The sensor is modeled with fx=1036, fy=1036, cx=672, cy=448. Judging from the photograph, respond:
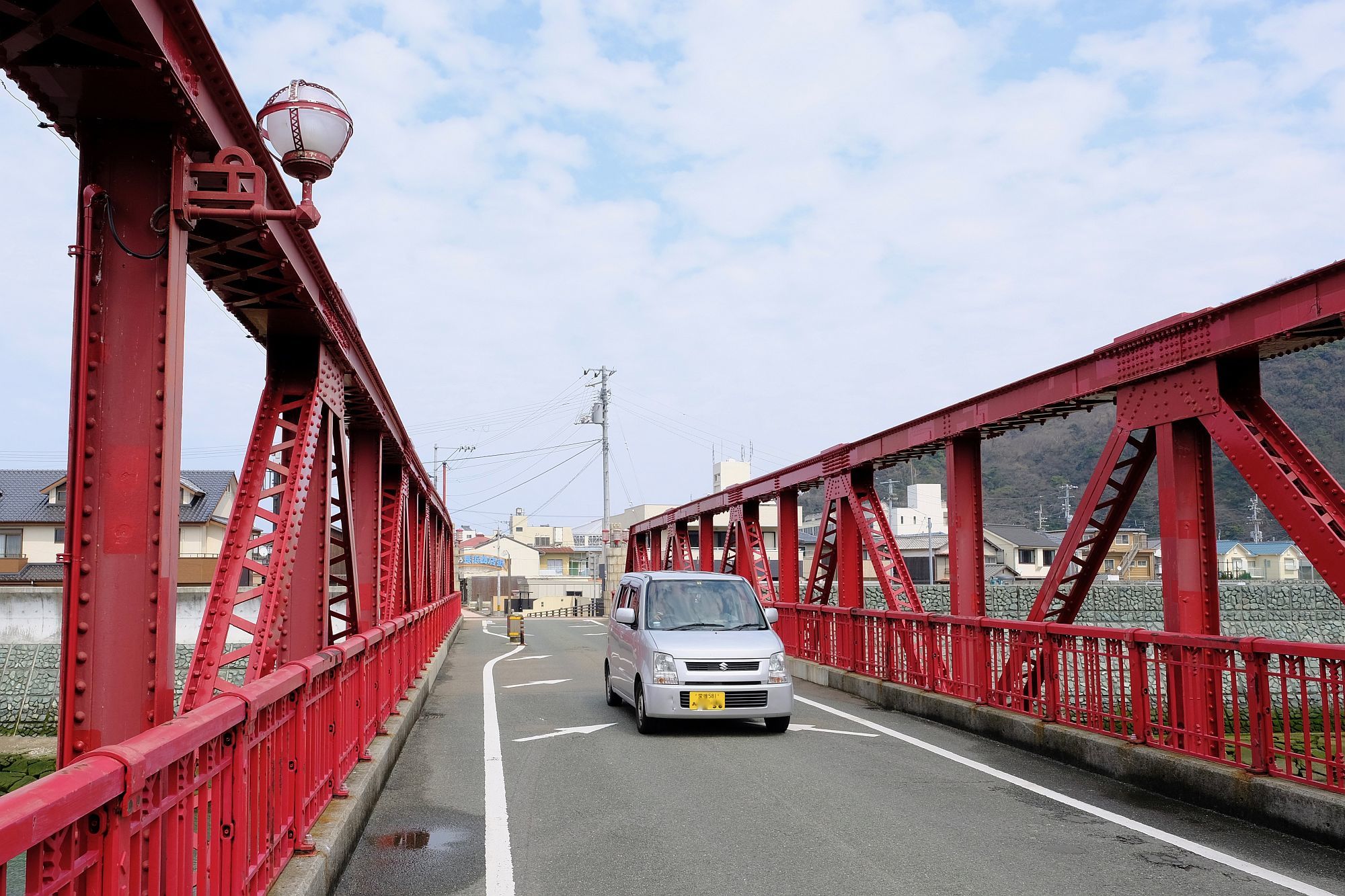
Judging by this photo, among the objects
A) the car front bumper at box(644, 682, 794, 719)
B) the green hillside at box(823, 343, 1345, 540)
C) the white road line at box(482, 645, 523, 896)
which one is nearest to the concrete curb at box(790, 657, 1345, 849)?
the car front bumper at box(644, 682, 794, 719)

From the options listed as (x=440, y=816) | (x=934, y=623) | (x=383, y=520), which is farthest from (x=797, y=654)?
(x=440, y=816)

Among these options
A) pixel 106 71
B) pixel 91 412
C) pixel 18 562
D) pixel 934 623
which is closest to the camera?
pixel 106 71

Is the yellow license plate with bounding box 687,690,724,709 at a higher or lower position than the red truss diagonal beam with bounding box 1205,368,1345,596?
lower

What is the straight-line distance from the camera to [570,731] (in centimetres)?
1160

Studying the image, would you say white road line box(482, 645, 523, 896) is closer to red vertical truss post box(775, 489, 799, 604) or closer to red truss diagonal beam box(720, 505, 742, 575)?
red vertical truss post box(775, 489, 799, 604)

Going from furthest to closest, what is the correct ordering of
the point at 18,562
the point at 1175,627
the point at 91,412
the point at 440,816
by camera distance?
the point at 18,562 → the point at 1175,627 → the point at 440,816 → the point at 91,412

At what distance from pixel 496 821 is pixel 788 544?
14.7 meters

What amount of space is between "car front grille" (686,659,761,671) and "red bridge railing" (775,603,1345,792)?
2648 millimetres

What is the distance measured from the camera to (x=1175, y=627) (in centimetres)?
932

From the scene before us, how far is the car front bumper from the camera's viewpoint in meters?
11.1

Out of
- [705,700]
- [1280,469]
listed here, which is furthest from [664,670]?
[1280,469]

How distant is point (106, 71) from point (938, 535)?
87563 mm

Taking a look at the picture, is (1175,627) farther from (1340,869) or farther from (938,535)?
(938,535)

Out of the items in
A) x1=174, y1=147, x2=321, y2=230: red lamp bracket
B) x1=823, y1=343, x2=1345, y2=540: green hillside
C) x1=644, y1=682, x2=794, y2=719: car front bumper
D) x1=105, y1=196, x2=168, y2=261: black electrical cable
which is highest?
x1=823, y1=343, x2=1345, y2=540: green hillside
